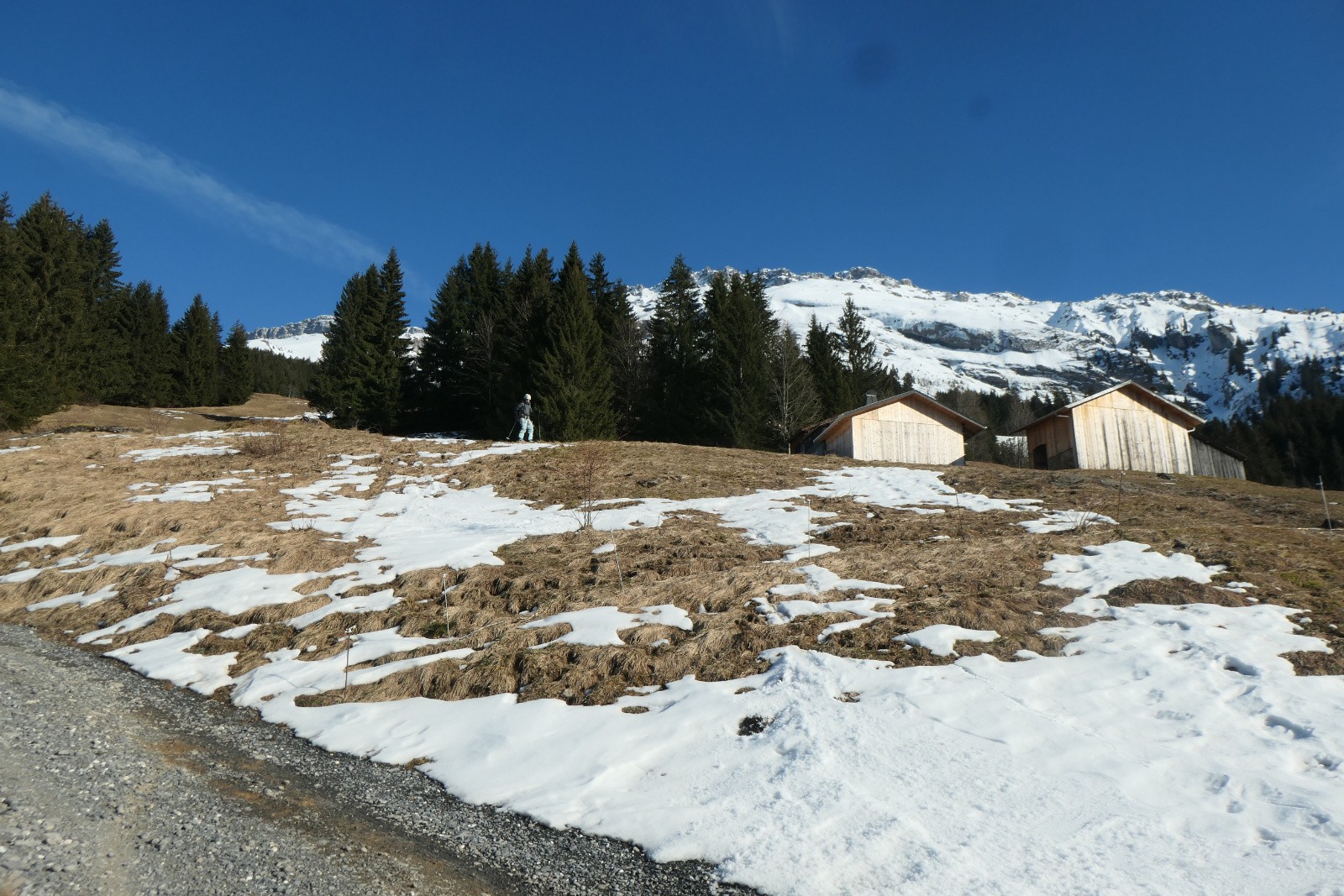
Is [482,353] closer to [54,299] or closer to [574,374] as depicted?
[574,374]

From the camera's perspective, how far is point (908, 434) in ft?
114

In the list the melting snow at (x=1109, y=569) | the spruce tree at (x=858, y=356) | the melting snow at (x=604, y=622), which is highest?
the spruce tree at (x=858, y=356)

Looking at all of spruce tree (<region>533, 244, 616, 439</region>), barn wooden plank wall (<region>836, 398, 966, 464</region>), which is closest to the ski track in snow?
barn wooden plank wall (<region>836, 398, 966, 464</region>)

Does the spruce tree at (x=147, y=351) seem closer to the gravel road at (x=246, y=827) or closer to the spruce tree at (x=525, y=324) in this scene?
the spruce tree at (x=525, y=324)

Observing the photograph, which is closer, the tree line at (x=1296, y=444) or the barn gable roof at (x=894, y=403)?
the barn gable roof at (x=894, y=403)

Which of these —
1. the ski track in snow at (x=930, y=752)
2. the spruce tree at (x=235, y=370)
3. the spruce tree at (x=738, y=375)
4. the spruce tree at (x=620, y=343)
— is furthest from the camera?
the spruce tree at (x=235, y=370)

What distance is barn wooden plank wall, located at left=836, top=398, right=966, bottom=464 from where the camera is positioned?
3388 cm

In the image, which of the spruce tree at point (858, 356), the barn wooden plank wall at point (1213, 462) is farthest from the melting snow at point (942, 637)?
the spruce tree at point (858, 356)

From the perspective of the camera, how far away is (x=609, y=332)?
47219 millimetres

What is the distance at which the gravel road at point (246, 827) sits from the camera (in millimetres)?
3906

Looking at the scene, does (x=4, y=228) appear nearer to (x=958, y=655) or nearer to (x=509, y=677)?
(x=509, y=677)

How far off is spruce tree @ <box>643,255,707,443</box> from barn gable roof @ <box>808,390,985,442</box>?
7999 millimetres

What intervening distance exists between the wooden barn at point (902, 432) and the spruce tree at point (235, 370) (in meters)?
54.8

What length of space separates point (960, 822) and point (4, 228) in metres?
47.5
